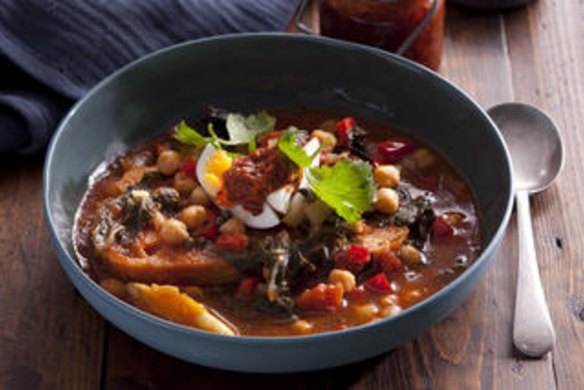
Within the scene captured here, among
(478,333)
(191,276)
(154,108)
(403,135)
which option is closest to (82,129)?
(154,108)

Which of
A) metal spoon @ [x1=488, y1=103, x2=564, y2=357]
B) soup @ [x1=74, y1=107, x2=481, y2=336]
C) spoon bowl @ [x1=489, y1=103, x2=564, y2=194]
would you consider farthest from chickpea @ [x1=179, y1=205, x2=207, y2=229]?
spoon bowl @ [x1=489, y1=103, x2=564, y2=194]

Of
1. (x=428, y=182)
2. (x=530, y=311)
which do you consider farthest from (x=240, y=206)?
(x=530, y=311)

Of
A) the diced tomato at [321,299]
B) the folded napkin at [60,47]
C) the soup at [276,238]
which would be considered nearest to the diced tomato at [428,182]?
the soup at [276,238]

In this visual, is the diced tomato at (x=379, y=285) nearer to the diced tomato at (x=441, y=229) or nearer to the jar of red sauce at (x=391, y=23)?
the diced tomato at (x=441, y=229)

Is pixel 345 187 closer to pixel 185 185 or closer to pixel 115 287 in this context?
pixel 185 185

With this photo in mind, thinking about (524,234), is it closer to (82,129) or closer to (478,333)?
(478,333)

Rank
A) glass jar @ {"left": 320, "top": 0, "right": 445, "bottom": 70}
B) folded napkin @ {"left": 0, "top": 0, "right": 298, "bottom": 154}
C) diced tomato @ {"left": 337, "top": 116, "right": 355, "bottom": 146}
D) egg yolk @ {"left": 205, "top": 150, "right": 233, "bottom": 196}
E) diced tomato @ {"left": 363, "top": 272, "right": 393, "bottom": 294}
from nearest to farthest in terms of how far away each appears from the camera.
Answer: diced tomato @ {"left": 363, "top": 272, "right": 393, "bottom": 294}
egg yolk @ {"left": 205, "top": 150, "right": 233, "bottom": 196}
diced tomato @ {"left": 337, "top": 116, "right": 355, "bottom": 146}
folded napkin @ {"left": 0, "top": 0, "right": 298, "bottom": 154}
glass jar @ {"left": 320, "top": 0, "right": 445, "bottom": 70}

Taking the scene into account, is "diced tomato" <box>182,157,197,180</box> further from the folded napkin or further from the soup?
the folded napkin
